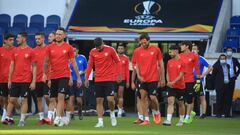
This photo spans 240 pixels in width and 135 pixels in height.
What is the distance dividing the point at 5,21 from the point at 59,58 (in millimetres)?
15168

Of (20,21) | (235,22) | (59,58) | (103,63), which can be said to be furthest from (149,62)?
(20,21)

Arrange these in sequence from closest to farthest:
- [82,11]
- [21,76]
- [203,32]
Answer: [21,76]
[203,32]
[82,11]

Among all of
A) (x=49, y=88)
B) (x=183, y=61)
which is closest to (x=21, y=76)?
(x=49, y=88)

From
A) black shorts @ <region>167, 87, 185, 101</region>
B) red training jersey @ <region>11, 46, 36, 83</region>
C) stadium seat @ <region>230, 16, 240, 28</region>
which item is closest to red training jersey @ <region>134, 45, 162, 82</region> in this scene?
black shorts @ <region>167, 87, 185, 101</region>

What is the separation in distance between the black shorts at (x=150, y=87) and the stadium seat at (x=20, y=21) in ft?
44.8

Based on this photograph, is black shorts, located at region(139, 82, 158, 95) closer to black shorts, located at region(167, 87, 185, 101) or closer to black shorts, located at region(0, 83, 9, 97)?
black shorts, located at region(167, 87, 185, 101)

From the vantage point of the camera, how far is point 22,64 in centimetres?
2142

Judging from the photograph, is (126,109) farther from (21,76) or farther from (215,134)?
(215,134)

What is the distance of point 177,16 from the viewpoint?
3366 cm

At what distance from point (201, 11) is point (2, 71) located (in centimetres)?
1214

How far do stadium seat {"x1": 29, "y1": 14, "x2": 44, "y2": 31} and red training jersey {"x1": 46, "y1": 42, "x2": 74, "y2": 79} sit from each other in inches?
547

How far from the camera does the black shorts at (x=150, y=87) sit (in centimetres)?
2230

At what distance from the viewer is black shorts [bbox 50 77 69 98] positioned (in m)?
20.7

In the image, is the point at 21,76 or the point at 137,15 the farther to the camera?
the point at 137,15
